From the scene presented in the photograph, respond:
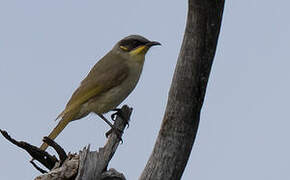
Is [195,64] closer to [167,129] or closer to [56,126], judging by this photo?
[167,129]

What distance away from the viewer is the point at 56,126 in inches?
323

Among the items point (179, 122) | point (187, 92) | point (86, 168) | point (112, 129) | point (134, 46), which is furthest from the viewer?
point (134, 46)

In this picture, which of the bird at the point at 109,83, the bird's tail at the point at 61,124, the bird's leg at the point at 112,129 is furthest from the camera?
the bird at the point at 109,83

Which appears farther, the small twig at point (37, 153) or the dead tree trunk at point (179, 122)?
the small twig at point (37, 153)

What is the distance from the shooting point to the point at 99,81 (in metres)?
9.09

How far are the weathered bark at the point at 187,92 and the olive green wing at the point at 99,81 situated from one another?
3.12m

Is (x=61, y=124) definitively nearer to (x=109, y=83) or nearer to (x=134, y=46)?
(x=109, y=83)

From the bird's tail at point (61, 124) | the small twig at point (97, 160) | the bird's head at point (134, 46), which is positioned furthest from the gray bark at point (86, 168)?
the bird's head at point (134, 46)

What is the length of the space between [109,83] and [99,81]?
0.71 ft

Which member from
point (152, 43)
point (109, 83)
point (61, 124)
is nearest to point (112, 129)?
point (61, 124)

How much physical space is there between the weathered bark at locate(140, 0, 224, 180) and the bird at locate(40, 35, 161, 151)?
9.47ft

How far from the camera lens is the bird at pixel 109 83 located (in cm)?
873

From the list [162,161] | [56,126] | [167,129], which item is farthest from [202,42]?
[56,126]

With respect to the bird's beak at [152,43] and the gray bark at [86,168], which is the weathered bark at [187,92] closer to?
the gray bark at [86,168]
